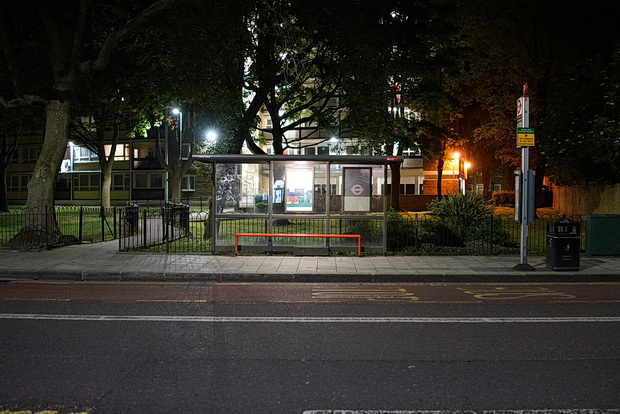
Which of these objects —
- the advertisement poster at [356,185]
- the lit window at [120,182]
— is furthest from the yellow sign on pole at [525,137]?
the lit window at [120,182]

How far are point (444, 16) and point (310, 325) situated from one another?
83.5ft

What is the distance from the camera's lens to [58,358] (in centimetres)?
533

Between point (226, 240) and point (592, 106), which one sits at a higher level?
point (592, 106)

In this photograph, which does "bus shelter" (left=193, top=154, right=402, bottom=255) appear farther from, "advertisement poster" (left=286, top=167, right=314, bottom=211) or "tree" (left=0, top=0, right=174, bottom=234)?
"tree" (left=0, top=0, right=174, bottom=234)

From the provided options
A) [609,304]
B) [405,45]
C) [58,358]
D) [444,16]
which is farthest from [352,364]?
[444,16]

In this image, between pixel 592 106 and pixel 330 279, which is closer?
pixel 330 279

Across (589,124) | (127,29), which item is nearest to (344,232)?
(127,29)

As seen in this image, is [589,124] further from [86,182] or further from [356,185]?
[86,182]

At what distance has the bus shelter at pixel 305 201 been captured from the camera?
562 inches

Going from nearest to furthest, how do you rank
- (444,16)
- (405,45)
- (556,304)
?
(556,304) < (405,45) < (444,16)

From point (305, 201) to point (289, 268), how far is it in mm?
3220

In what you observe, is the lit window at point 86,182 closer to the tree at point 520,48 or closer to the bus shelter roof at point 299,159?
the tree at point 520,48

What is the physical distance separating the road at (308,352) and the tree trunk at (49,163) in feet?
25.5

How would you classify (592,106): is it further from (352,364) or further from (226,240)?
(352,364)
